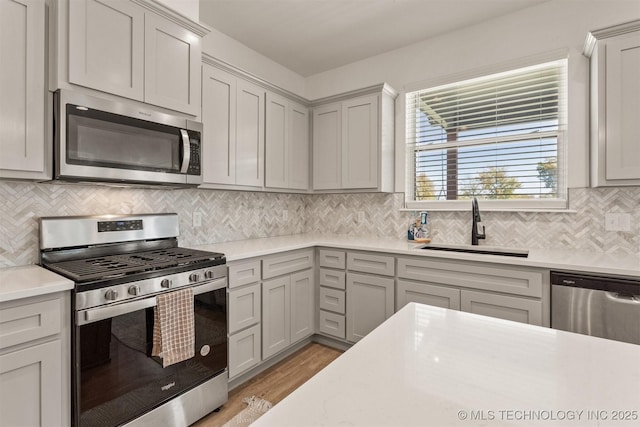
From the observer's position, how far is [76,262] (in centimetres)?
182

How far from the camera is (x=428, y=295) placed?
243cm

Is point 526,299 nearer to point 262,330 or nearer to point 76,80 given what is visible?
point 262,330

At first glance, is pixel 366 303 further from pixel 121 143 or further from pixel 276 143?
pixel 121 143

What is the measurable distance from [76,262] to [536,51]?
3507 millimetres

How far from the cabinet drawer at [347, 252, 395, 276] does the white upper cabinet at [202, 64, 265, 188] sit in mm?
1052

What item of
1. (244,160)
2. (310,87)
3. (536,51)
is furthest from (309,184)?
(536,51)

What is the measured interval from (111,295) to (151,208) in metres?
0.96

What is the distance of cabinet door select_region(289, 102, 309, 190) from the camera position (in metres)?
3.27

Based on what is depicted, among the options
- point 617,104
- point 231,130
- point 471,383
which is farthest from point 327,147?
point 471,383

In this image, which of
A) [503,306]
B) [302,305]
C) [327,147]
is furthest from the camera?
[327,147]

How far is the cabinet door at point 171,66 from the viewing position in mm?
1936

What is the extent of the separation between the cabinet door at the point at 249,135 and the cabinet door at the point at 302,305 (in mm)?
907

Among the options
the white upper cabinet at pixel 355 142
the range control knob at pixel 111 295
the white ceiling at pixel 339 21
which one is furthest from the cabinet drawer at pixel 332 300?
the white ceiling at pixel 339 21

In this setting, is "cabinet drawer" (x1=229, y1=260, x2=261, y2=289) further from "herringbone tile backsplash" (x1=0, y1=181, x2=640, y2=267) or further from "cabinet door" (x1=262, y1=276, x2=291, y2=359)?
"herringbone tile backsplash" (x1=0, y1=181, x2=640, y2=267)
